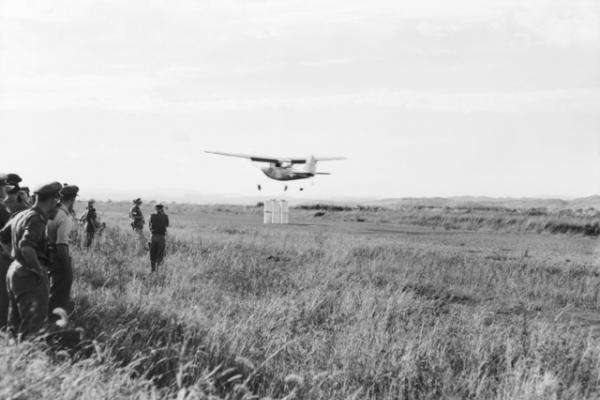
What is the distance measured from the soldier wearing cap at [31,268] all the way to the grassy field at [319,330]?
66 cm

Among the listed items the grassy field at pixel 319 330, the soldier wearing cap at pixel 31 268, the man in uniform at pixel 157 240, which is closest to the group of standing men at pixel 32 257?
the soldier wearing cap at pixel 31 268

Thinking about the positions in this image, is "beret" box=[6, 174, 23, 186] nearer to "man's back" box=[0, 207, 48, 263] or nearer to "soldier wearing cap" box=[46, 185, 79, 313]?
"soldier wearing cap" box=[46, 185, 79, 313]

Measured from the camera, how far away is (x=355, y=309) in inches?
394

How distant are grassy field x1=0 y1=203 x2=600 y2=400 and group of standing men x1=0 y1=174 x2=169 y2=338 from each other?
0.57 m

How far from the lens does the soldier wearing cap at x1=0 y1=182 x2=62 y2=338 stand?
251 inches

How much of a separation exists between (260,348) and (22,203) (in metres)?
3.81

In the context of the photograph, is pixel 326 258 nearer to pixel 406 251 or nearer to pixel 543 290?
pixel 406 251

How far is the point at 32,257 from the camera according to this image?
20.8 feet

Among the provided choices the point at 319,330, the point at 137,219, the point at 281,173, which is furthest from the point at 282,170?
the point at 319,330

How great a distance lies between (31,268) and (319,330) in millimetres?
4093

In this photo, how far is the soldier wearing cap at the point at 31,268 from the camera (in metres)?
6.37

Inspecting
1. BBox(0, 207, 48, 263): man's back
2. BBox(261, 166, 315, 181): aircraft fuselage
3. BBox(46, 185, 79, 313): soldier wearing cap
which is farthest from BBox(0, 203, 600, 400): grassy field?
BBox(261, 166, 315, 181): aircraft fuselage

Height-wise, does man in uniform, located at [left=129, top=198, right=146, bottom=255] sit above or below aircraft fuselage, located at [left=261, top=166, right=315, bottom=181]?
below

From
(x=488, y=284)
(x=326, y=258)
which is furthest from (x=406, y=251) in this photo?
(x=488, y=284)
